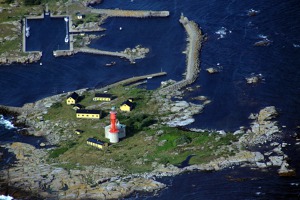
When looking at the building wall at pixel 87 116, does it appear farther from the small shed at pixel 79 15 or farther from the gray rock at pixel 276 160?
the small shed at pixel 79 15

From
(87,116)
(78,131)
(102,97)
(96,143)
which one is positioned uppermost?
(102,97)

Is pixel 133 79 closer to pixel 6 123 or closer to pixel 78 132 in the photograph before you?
pixel 78 132

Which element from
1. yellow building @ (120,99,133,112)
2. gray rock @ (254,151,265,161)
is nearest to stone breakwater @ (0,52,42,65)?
yellow building @ (120,99,133,112)

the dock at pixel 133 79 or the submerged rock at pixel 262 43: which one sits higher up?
the submerged rock at pixel 262 43

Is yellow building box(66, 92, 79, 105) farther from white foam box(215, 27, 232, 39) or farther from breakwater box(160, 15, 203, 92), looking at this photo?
white foam box(215, 27, 232, 39)

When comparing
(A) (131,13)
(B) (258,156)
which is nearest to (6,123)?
(B) (258,156)

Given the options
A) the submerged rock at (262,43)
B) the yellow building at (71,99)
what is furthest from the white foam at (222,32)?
the yellow building at (71,99)

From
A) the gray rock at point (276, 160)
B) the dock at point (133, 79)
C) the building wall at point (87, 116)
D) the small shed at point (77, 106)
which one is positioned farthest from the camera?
the dock at point (133, 79)
